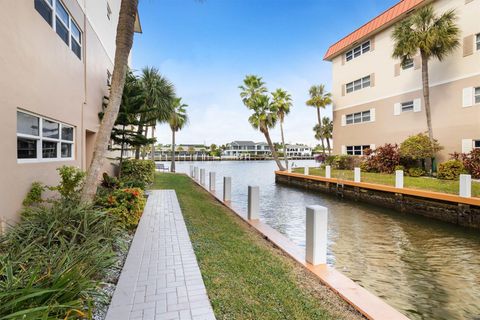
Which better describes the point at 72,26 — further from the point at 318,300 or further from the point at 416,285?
the point at 416,285

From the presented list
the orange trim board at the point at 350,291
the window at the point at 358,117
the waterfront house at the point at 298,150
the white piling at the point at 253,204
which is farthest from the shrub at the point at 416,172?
the waterfront house at the point at 298,150

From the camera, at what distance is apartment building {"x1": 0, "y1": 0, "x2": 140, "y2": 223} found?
4953 mm

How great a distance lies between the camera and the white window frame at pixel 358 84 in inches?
819

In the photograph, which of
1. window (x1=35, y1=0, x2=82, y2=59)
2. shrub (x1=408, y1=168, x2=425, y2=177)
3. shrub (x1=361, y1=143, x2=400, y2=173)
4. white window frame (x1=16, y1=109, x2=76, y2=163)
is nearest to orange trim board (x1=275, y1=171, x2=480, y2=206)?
shrub (x1=361, y1=143, x2=400, y2=173)

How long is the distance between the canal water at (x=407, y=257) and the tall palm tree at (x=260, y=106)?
56.1ft

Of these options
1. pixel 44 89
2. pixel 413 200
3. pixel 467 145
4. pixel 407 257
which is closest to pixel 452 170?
pixel 467 145

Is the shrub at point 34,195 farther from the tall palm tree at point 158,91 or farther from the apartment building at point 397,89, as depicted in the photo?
the apartment building at point 397,89

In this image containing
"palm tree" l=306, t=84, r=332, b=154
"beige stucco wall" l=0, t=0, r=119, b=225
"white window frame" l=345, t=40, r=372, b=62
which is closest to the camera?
"beige stucco wall" l=0, t=0, r=119, b=225

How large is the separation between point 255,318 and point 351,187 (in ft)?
41.7

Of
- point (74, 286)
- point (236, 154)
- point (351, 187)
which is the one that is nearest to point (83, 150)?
point (74, 286)

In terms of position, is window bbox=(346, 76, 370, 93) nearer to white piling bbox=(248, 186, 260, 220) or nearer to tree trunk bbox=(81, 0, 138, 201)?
white piling bbox=(248, 186, 260, 220)

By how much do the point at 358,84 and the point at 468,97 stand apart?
863cm

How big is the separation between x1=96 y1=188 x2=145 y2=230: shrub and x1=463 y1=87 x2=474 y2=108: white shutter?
17176 mm

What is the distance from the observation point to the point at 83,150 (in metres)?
9.48
